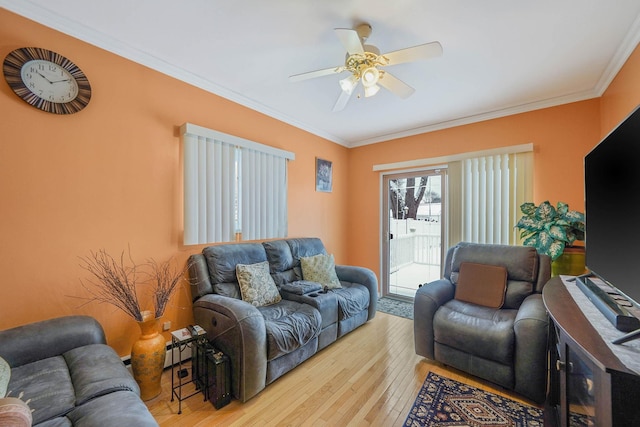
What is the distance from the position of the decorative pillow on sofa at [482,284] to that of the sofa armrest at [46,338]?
2923 mm

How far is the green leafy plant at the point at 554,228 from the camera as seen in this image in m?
2.26

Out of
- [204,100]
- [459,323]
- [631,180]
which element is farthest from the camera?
[204,100]

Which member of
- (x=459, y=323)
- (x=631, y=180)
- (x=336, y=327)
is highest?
(x=631, y=180)

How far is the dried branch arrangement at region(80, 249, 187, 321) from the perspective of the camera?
6.19ft

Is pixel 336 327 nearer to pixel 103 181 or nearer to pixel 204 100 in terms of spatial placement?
pixel 103 181

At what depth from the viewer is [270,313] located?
2254 mm

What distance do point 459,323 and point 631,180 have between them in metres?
1.48

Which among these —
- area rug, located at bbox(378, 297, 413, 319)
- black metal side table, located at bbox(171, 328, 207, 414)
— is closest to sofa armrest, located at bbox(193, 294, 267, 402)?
black metal side table, located at bbox(171, 328, 207, 414)

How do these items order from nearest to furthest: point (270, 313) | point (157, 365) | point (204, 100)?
point (157, 365) < point (270, 313) < point (204, 100)

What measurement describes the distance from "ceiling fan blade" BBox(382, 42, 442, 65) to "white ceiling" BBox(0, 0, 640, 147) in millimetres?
243

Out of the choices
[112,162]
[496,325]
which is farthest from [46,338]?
[496,325]

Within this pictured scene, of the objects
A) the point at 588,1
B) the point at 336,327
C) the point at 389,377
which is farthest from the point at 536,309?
the point at 588,1

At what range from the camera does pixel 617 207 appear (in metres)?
1.18

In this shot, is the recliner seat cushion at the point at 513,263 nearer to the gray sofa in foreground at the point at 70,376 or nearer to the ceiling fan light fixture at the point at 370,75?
the ceiling fan light fixture at the point at 370,75
